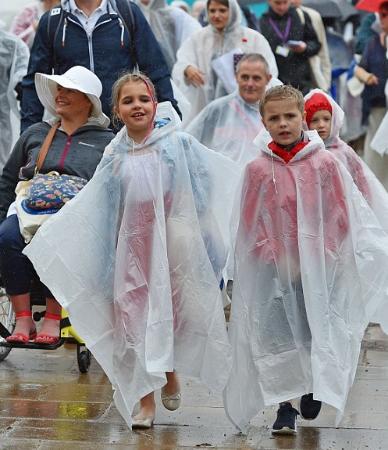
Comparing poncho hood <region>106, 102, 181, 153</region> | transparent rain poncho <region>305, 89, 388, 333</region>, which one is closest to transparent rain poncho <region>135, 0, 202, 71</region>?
transparent rain poncho <region>305, 89, 388, 333</region>

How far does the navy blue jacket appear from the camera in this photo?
8.59 m

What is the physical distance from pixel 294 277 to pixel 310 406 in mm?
616

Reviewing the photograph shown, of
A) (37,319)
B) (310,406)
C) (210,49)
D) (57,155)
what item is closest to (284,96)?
(310,406)

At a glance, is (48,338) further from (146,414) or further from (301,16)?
(301,16)

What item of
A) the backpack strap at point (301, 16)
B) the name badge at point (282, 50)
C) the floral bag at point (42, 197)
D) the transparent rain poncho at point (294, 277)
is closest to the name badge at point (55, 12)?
the floral bag at point (42, 197)

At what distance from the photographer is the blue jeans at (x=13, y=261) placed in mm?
7805

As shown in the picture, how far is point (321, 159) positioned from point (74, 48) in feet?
7.53

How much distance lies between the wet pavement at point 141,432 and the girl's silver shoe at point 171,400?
0.08 meters

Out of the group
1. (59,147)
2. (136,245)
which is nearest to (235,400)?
(136,245)

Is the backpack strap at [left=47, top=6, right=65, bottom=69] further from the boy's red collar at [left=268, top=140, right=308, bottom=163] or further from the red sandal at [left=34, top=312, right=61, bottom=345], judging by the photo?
the boy's red collar at [left=268, top=140, right=308, bottom=163]

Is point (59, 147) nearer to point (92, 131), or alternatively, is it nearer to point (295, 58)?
point (92, 131)

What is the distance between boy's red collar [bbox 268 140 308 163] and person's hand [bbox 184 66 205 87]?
4.79m

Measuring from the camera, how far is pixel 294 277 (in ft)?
22.3

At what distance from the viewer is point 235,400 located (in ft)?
22.4
